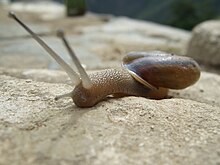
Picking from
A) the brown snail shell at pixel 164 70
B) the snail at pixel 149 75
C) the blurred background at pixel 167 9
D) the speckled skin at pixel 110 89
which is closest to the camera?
the speckled skin at pixel 110 89

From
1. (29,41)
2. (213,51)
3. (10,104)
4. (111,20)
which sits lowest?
(111,20)

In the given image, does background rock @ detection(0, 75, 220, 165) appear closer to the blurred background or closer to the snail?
the snail

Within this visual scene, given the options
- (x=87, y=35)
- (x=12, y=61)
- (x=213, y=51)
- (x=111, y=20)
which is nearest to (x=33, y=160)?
(x=12, y=61)

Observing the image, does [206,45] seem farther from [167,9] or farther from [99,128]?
[167,9]

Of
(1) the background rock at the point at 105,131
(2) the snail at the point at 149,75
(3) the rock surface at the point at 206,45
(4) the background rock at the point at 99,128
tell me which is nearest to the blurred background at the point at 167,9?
→ (3) the rock surface at the point at 206,45

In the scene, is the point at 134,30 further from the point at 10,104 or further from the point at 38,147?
the point at 38,147

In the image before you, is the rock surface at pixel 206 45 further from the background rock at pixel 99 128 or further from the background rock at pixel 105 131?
the background rock at pixel 105 131
